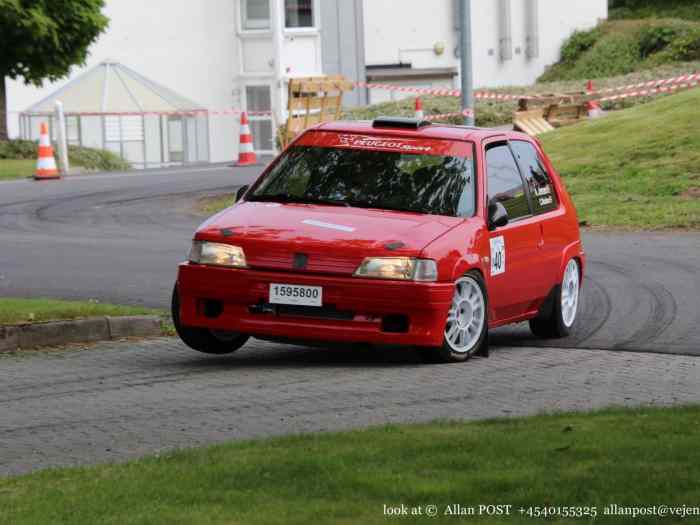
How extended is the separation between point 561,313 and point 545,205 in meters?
0.83

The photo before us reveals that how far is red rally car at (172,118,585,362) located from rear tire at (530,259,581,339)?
0.02 m

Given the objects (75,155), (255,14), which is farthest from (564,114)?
(255,14)

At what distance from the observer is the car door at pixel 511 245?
37.8 feet

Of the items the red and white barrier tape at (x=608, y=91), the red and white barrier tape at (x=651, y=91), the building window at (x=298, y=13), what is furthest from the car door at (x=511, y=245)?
the building window at (x=298, y=13)

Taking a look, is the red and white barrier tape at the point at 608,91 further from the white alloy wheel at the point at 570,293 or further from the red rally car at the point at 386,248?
the red rally car at the point at 386,248

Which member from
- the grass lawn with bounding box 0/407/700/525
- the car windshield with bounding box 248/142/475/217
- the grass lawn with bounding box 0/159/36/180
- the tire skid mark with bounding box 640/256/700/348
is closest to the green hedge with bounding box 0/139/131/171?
the grass lawn with bounding box 0/159/36/180

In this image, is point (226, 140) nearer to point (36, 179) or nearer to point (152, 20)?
point (152, 20)

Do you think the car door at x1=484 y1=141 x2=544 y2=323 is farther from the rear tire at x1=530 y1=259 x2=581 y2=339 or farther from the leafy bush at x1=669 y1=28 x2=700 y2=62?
the leafy bush at x1=669 y1=28 x2=700 y2=62

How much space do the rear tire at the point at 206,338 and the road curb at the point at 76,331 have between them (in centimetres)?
96

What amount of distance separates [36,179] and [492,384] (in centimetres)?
2094

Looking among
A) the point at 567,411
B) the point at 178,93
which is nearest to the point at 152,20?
the point at 178,93

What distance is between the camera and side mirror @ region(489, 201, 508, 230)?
11438 mm

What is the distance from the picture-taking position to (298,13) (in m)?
51.8

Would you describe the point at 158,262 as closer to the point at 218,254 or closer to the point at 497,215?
the point at 497,215
